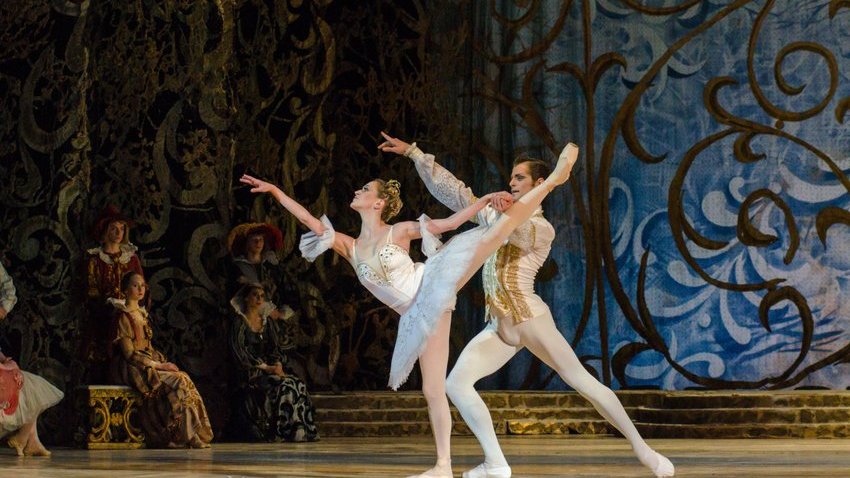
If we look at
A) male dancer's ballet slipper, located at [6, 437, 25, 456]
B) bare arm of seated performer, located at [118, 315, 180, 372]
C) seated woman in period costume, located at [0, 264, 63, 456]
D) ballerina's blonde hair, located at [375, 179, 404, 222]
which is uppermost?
ballerina's blonde hair, located at [375, 179, 404, 222]

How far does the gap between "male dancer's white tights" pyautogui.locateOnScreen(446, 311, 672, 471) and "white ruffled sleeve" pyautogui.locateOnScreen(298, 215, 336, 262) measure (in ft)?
2.20

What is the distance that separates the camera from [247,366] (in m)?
7.91

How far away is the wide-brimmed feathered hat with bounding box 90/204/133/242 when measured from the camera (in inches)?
286

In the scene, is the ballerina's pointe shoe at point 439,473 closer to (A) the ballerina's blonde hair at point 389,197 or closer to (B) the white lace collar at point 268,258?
(A) the ballerina's blonde hair at point 389,197

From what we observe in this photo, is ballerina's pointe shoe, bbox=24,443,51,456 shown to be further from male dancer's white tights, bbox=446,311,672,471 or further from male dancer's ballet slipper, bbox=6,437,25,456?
male dancer's white tights, bbox=446,311,672,471

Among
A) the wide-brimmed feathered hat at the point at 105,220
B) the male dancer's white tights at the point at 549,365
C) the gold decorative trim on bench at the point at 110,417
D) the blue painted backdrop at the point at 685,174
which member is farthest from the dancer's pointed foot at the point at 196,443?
the blue painted backdrop at the point at 685,174

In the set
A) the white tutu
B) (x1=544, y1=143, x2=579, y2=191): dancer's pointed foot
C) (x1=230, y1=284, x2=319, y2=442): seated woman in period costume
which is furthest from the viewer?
(x1=230, y1=284, x2=319, y2=442): seated woman in period costume

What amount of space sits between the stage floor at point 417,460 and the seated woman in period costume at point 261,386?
0.69ft

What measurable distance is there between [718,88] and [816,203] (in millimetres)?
1052

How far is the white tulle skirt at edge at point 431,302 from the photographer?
4.86 meters

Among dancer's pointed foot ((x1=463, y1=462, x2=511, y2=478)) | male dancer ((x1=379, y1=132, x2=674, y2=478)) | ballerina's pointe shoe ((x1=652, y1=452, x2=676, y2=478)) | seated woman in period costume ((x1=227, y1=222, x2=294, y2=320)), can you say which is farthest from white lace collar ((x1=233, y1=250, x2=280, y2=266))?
ballerina's pointe shoe ((x1=652, y1=452, x2=676, y2=478))

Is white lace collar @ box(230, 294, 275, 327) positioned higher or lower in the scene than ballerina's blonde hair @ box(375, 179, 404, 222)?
lower

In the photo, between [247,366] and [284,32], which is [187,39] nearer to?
[284,32]

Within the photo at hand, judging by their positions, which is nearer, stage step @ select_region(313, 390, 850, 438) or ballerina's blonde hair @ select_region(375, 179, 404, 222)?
ballerina's blonde hair @ select_region(375, 179, 404, 222)
